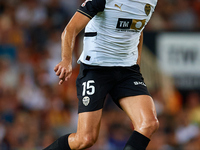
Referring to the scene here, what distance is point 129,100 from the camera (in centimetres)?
382

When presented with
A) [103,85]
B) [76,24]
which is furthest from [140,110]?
[76,24]

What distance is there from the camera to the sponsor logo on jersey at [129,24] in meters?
3.75

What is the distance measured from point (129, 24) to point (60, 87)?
4.59 metres

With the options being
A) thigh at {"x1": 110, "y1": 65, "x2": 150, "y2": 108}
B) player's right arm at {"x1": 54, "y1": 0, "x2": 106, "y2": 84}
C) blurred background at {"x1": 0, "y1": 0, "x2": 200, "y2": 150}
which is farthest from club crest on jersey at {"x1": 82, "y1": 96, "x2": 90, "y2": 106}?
blurred background at {"x1": 0, "y1": 0, "x2": 200, "y2": 150}

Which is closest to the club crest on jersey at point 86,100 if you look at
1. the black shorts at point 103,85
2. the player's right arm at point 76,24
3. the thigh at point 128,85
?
the black shorts at point 103,85

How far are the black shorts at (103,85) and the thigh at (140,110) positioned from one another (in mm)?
65

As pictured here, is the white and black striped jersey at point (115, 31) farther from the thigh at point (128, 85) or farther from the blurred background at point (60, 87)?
the blurred background at point (60, 87)

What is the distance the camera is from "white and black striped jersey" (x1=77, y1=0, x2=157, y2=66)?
3703mm

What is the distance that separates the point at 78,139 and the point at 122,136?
3.71 metres

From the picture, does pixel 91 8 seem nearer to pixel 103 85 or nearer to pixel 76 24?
pixel 76 24

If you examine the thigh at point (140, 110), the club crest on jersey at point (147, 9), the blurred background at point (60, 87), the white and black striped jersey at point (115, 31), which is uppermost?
the club crest on jersey at point (147, 9)

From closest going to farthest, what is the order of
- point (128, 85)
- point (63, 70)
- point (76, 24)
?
point (63, 70), point (76, 24), point (128, 85)

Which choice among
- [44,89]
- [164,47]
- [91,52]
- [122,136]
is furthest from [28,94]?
[91,52]

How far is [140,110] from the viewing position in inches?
144
